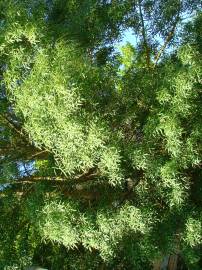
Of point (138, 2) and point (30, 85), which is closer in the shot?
point (30, 85)

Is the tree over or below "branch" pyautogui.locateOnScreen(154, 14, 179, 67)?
below

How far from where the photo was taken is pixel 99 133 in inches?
166

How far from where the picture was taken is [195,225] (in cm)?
483

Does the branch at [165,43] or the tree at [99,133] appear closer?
the tree at [99,133]

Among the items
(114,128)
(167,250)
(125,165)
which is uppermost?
(114,128)

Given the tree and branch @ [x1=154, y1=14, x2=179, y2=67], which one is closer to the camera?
the tree

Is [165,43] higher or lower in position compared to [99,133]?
higher

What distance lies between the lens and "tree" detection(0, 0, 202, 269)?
4.24 meters

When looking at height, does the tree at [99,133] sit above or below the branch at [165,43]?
below

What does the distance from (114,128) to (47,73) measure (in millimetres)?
1043

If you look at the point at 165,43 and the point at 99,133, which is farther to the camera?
the point at 165,43

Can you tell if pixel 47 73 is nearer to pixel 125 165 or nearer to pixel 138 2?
pixel 125 165

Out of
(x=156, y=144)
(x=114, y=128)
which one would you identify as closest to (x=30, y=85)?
(x=114, y=128)

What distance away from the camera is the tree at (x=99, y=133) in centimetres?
424
